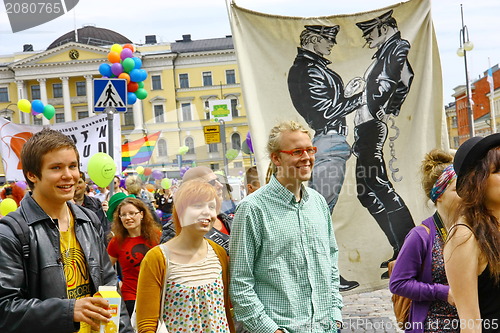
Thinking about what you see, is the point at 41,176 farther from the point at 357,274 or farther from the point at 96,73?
the point at 96,73

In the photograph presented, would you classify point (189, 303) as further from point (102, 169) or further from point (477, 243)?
point (102, 169)

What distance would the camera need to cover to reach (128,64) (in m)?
12.9

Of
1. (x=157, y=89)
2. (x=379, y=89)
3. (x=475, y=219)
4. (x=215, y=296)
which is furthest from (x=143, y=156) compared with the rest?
(x=157, y=89)

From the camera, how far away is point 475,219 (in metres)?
2.46

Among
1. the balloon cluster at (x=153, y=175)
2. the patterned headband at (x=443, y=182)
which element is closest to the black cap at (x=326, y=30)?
the patterned headband at (x=443, y=182)

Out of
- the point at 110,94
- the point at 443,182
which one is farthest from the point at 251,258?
the point at 110,94

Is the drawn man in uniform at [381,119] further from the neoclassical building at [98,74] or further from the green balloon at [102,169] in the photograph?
the neoclassical building at [98,74]

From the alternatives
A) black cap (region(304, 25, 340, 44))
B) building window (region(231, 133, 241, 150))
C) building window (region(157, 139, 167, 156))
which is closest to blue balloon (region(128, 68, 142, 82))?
building window (region(157, 139, 167, 156))

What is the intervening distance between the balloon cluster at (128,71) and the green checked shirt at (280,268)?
9.23 meters

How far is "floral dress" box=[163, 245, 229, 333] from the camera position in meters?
3.20

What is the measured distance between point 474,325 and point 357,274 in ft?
7.09

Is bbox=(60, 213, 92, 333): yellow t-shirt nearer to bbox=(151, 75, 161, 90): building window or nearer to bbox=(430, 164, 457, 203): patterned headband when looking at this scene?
bbox=(430, 164, 457, 203): patterned headband

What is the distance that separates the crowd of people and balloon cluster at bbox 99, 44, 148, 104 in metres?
8.81

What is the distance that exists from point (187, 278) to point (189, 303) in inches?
4.6
